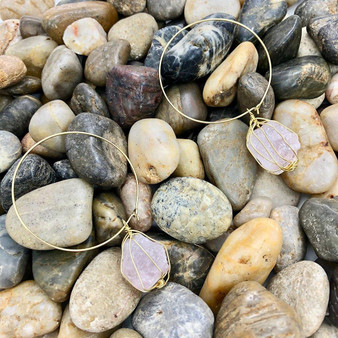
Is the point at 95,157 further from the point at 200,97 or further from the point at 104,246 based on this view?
the point at 200,97

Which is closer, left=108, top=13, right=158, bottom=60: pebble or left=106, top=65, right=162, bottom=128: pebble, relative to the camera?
left=106, top=65, right=162, bottom=128: pebble

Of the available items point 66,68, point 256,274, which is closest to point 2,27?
point 66,68

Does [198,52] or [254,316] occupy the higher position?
[198,52]

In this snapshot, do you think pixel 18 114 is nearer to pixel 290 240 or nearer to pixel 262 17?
pixel 262 17

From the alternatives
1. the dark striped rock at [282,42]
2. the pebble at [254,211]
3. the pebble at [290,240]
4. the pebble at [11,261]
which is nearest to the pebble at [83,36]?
the dark striped rock at [282,42]

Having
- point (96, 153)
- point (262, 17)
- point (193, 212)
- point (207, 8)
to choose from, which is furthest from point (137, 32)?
point (193, 212)

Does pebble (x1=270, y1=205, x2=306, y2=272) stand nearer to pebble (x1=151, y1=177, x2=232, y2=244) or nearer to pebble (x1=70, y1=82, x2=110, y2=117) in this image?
pebble (x1=151, y1=177, x2=232, y2=244)

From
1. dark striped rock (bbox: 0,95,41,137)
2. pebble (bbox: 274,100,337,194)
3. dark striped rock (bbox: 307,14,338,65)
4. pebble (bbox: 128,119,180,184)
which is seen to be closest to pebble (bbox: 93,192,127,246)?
pebble (bbox: 128,119,180,184)
